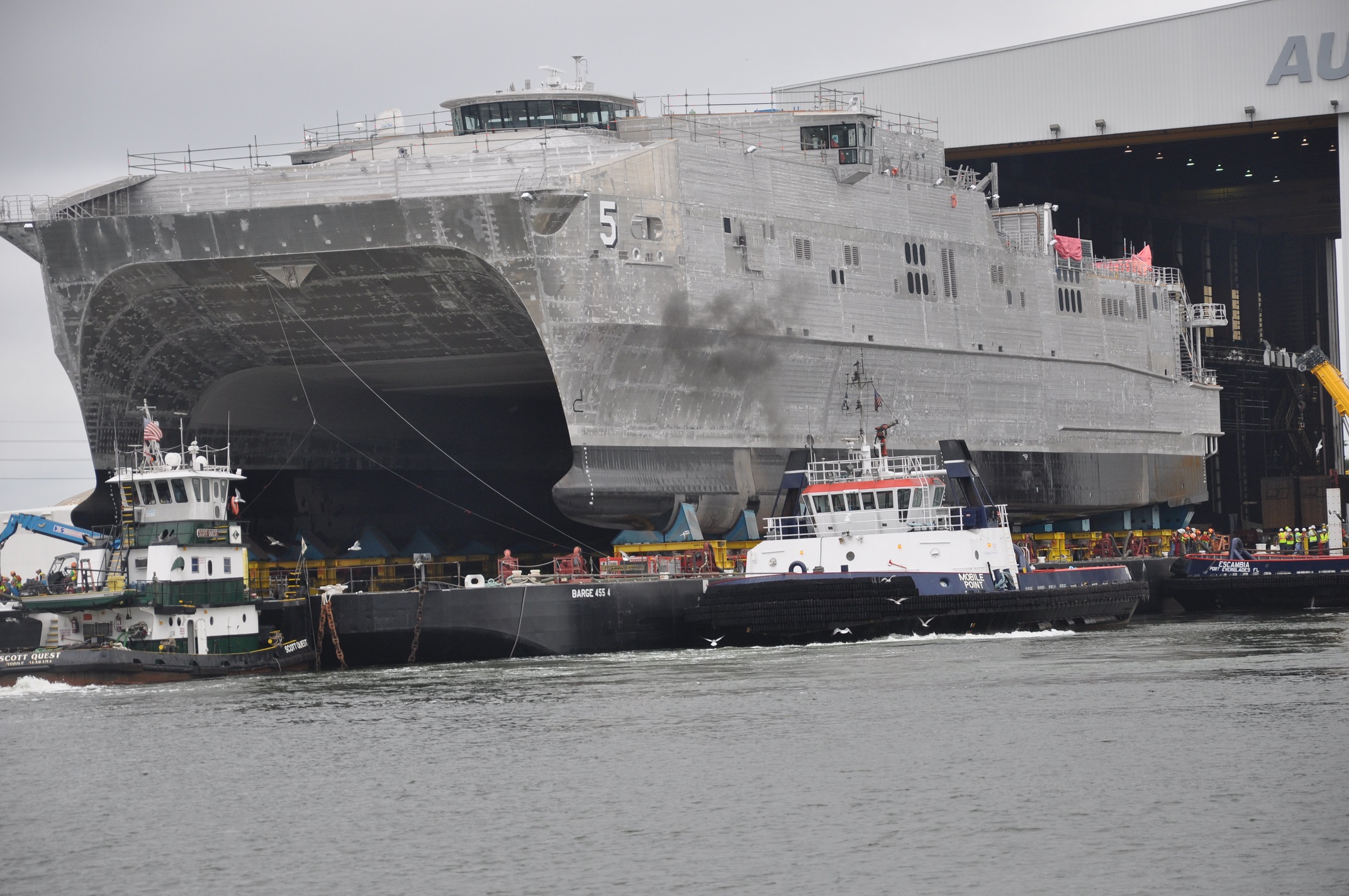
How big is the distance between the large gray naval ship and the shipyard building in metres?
6.88

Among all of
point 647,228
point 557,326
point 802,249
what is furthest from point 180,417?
point 802,249

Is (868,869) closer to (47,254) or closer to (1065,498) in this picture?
(47,254)

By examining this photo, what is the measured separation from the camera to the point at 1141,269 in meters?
67.0

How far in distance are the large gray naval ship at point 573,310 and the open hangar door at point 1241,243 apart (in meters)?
14.8

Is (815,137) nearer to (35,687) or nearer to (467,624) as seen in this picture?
(467,624)

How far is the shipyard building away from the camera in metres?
61.2

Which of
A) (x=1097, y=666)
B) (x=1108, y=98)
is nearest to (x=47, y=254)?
(x=1097, y=666)

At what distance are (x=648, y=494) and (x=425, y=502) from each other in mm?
11574

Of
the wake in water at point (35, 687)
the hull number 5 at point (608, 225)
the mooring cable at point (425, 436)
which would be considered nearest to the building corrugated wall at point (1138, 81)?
the mooring cable at point (425, 436)

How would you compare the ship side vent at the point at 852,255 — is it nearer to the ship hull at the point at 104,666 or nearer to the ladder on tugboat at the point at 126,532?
the ladder on tugboat at the point at 126,532

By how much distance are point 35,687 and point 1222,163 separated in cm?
5724

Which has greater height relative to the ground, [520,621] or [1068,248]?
[1068,248]

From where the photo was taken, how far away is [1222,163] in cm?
7631

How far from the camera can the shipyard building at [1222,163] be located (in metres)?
61.2
